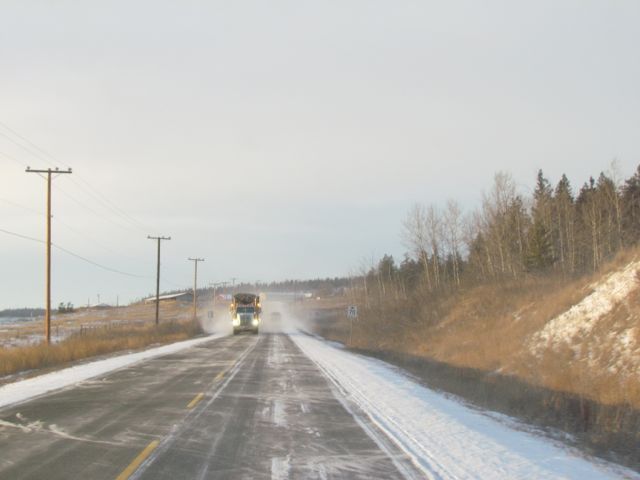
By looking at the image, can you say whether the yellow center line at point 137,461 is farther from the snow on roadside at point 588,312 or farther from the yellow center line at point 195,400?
the snow on roadside at point 588,312

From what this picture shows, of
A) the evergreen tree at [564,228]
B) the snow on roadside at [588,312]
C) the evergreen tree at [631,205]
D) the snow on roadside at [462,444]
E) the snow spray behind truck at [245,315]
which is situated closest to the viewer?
the snow on roadside at [462,444]

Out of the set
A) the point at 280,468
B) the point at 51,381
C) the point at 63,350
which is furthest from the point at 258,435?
the point at 63,350

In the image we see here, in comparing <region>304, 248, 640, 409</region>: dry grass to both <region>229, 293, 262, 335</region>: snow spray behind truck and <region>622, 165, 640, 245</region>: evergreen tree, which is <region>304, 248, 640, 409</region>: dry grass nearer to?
<region>229, 293, 262, 335</region>: snow spray behind truck

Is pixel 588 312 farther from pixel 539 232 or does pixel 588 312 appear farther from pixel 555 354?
pixel 539 232

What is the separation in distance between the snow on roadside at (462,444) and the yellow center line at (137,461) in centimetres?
369

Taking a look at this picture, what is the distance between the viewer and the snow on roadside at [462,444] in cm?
786

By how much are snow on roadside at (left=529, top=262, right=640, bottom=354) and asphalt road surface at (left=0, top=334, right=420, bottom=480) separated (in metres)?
10.00

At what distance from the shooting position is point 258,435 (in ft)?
33.8

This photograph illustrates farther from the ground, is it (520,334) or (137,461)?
(520,334)

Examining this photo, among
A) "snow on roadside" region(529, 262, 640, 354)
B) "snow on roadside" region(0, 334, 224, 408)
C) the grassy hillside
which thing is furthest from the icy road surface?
"snow on roadside" region(529, 262, 640, 354)

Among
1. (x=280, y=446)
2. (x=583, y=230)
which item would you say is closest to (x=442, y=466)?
(x=280, y=446)

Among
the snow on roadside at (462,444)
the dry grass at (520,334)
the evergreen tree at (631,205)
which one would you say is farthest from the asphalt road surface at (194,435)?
the evergreen tree at (631,205)

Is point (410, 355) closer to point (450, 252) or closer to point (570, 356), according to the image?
point (570, 356)

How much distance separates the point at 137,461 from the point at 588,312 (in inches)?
746
